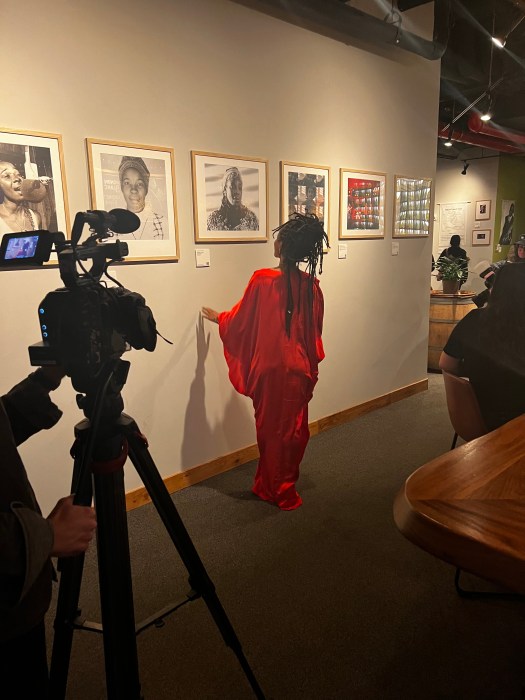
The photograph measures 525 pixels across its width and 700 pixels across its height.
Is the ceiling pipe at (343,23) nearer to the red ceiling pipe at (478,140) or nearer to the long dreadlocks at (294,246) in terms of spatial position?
the long dreadlocks at (294,246)

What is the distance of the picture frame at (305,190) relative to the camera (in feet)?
10.4

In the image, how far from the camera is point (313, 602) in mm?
1927

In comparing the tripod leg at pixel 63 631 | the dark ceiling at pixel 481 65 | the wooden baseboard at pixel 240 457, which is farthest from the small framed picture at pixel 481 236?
the tripod leg at pixel 63 631

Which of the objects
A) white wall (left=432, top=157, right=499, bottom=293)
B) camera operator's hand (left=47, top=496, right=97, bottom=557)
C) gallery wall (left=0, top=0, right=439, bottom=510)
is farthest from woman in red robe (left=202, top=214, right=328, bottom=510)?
white wall (left=432, top=157, right=499, bottom=293)

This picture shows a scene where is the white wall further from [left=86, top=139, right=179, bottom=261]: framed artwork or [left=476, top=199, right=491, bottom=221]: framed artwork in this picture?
[left=86, top=139, right=179, bottom=261]: framed artwork

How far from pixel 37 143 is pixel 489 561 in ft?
7.29

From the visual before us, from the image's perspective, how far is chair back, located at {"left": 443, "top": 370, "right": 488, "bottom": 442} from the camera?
2.25m

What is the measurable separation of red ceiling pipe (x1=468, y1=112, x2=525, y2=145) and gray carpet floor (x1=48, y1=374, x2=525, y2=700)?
5662mm

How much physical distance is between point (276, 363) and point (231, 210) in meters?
0.98

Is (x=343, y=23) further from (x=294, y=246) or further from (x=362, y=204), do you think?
(x=294, y=246)

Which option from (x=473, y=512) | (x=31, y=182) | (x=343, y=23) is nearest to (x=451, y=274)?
(x=343, y=23)

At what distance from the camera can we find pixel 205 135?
269cm

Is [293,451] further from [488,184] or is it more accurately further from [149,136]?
[488,184]

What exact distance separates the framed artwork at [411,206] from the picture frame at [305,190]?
0.88 m
